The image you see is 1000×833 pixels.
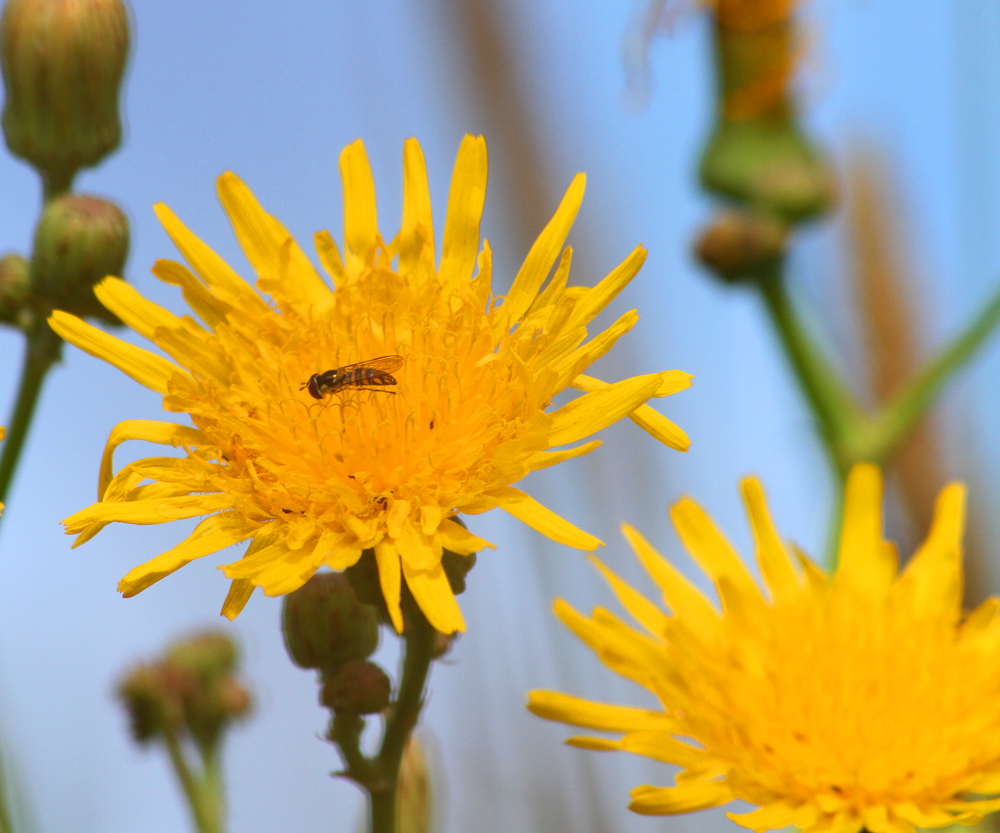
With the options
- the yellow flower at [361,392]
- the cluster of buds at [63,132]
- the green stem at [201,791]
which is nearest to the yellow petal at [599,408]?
the yellow flower at [361,392]

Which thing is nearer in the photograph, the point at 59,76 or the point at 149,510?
the point at 149,510

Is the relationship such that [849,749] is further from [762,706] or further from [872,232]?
[872,232]

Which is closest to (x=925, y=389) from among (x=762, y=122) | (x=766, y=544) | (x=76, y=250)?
(x=762, y=122)

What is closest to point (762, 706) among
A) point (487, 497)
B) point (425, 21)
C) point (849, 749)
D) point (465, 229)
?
point (849, 749)

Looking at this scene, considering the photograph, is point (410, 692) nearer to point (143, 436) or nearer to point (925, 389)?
point (143, 436)

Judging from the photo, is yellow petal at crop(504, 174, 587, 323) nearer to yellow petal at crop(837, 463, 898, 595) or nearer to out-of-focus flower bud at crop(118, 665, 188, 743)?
yellow petal at crop(837, 463, 898, 595)

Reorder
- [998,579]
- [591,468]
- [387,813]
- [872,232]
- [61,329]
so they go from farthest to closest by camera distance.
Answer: [872,232], [998,579], [591,468], [61,329], [387,813]
